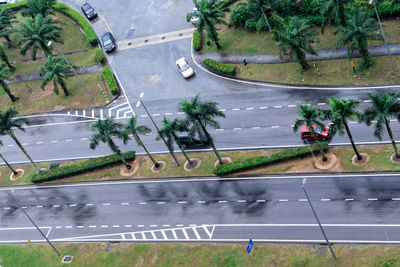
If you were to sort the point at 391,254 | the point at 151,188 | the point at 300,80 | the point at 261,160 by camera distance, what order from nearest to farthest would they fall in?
1. the point at 391,254
2. the point at 261,160
3. the point at 151,188
4. the point at 300,80

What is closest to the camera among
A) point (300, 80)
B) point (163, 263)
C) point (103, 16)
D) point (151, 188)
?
point (163, 263)

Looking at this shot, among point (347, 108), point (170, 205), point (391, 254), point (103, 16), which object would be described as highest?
point (103, 16)

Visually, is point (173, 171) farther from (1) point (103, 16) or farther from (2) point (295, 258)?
(1) point (103, 16)

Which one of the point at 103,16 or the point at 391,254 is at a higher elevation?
the point at 103,16

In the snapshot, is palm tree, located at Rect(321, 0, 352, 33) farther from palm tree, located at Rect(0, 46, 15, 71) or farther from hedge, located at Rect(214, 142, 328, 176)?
palm tree, located at Rect(0, 46, 15, 71)

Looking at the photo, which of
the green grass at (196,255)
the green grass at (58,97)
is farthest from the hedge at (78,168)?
the green grass at (58,97)

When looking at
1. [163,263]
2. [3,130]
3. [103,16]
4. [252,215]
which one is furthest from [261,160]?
[103,16]
